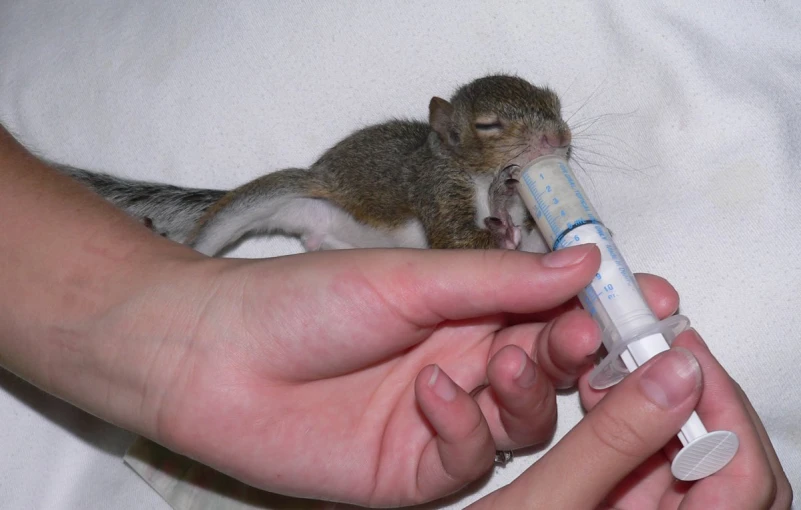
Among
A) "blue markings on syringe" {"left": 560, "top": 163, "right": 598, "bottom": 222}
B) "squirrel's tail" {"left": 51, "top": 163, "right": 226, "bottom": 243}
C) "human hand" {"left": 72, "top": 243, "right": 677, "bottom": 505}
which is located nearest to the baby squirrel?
"squirrel's tail" {"left": 51, "top": 163, "right": 226, "bottom": 243}

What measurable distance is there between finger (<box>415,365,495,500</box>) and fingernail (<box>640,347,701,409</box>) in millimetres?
415

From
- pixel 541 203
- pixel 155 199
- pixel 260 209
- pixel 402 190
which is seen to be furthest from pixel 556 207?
pixel 155 199

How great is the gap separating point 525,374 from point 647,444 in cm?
33

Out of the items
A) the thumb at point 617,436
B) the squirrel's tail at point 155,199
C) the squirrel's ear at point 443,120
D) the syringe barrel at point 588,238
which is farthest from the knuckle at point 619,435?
the squirrel's tail at point 155,199

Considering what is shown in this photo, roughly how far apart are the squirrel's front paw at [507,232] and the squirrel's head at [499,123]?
0.19 meters

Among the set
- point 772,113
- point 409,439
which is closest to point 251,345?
point 409,439

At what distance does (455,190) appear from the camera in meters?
2.72

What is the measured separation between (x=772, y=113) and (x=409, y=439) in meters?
1.51

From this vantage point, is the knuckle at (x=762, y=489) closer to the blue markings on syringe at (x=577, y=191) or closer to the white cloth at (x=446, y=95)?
the blue markings on syringe at (x=577, y=191)

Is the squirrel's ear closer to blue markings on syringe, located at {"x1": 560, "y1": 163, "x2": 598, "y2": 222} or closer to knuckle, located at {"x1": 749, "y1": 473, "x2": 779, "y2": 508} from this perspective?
blue markings on syringe, located at {"x1": 560, "y1": 163, "x2": 598, "y2": 222}

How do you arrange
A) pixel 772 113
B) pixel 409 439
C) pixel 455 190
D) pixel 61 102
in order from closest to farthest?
pixel 409 439 → pixel 772 113 → pixel 455 190 → pixel 61 102

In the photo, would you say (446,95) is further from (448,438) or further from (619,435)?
(619,435)

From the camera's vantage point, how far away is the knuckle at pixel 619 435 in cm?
150

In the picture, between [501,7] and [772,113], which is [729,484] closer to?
[772,113]
